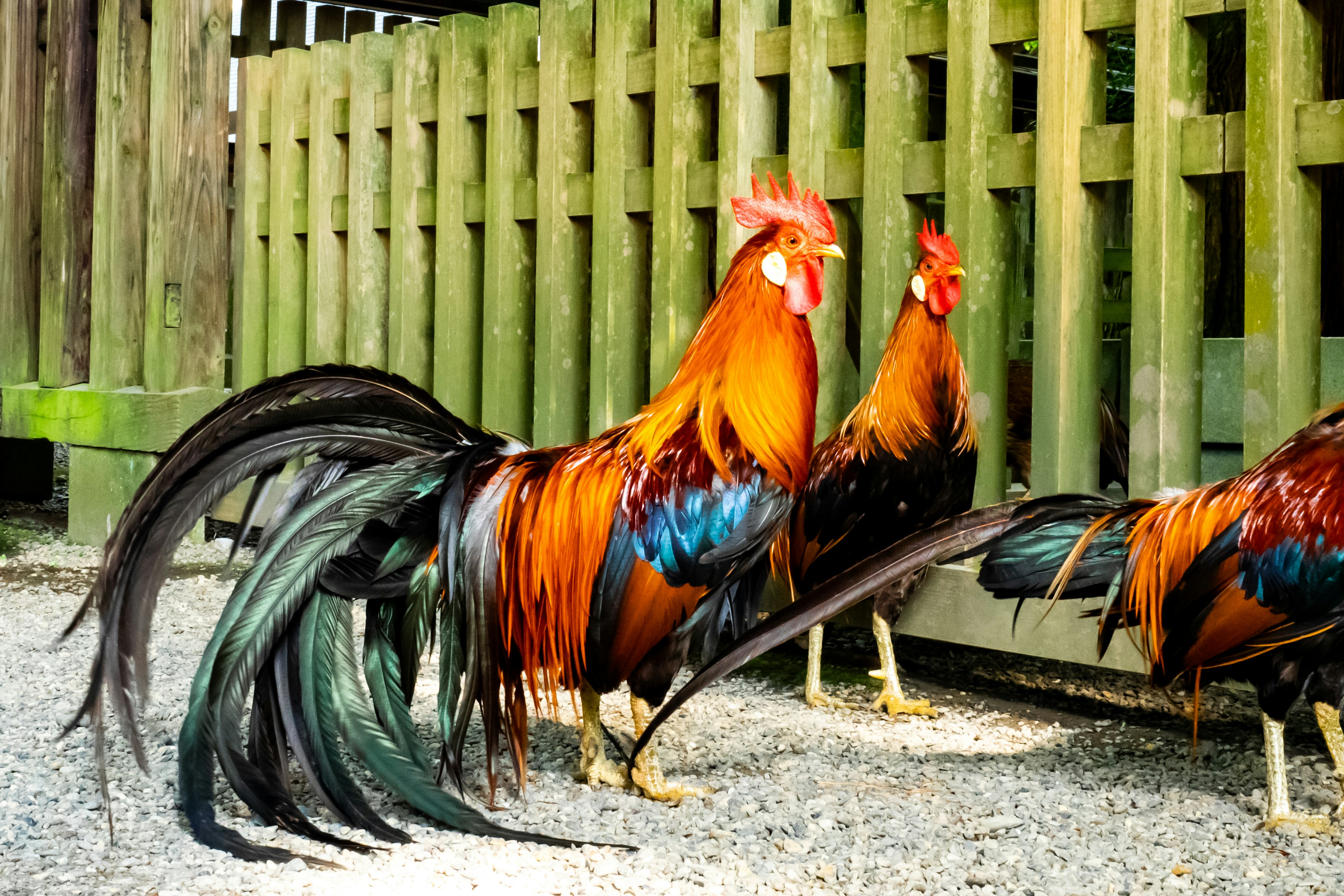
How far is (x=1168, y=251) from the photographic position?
3555 mm

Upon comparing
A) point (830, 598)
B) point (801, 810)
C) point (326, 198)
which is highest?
point (326, 198)

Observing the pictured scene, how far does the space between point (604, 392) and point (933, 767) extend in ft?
6.42

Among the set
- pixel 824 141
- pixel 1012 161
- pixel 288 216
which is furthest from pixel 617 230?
pixel 288 216

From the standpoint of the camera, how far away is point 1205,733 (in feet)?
12.4

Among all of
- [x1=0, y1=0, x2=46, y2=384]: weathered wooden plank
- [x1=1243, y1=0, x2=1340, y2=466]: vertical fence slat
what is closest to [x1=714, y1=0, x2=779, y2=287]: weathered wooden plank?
[x1=1243, y1=0, x2=1340, y2=466]: vertical fence slat

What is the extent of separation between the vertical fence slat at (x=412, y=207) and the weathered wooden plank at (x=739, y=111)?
1610 millimetres

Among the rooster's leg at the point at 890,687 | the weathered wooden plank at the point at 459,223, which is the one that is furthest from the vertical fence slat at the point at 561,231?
the rooster's leg at the point at 890,687

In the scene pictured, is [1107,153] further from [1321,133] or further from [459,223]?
[459,223]

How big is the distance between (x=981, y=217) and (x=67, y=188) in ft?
16.9

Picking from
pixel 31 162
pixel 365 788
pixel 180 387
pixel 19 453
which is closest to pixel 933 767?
pixel 365 788

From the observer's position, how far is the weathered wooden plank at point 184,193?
6328 mm

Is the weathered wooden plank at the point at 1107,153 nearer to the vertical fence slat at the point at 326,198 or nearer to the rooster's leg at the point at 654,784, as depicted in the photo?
the rooster's leg at the point at 654,784

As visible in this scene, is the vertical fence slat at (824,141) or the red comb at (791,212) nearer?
the red comb at (791,212)

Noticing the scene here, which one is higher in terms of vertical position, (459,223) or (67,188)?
(67,188)
